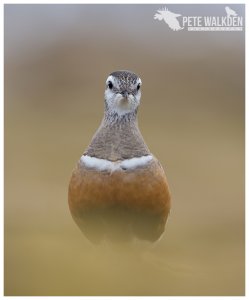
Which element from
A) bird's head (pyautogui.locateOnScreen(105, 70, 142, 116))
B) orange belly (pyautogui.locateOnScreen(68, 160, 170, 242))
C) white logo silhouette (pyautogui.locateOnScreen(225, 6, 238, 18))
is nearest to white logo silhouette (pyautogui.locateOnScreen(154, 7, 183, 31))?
white logo silhouette (pyautogui.locateOnScreen(225, 6, 238, 18))

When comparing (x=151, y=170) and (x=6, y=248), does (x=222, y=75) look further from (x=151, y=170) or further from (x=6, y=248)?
(x=6, y=248)

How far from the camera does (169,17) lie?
9.31 ft

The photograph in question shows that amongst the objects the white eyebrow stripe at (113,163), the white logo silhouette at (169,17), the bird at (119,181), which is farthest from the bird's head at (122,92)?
the white logo silhouette at (169,17)

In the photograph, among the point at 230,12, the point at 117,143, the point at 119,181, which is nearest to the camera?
the point at 119,181

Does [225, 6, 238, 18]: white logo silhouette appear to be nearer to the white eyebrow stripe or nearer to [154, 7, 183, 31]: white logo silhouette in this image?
[154, 7, 183, 31]: white logo silhouette

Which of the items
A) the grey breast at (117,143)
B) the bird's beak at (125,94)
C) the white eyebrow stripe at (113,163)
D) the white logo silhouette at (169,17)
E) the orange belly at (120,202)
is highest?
the white logo silhouette at (169,17)

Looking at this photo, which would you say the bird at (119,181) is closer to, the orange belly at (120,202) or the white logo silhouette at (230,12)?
the orange belly at (120,202)

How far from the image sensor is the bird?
7.94 feet

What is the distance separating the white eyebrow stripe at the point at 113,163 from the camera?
8.00ft

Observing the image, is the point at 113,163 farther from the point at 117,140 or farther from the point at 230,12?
the point at 230,12

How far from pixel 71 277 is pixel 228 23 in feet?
4.47

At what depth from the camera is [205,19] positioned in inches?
109

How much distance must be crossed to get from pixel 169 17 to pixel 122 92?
58cm

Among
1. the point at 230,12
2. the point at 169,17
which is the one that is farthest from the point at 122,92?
the point at 230,12
